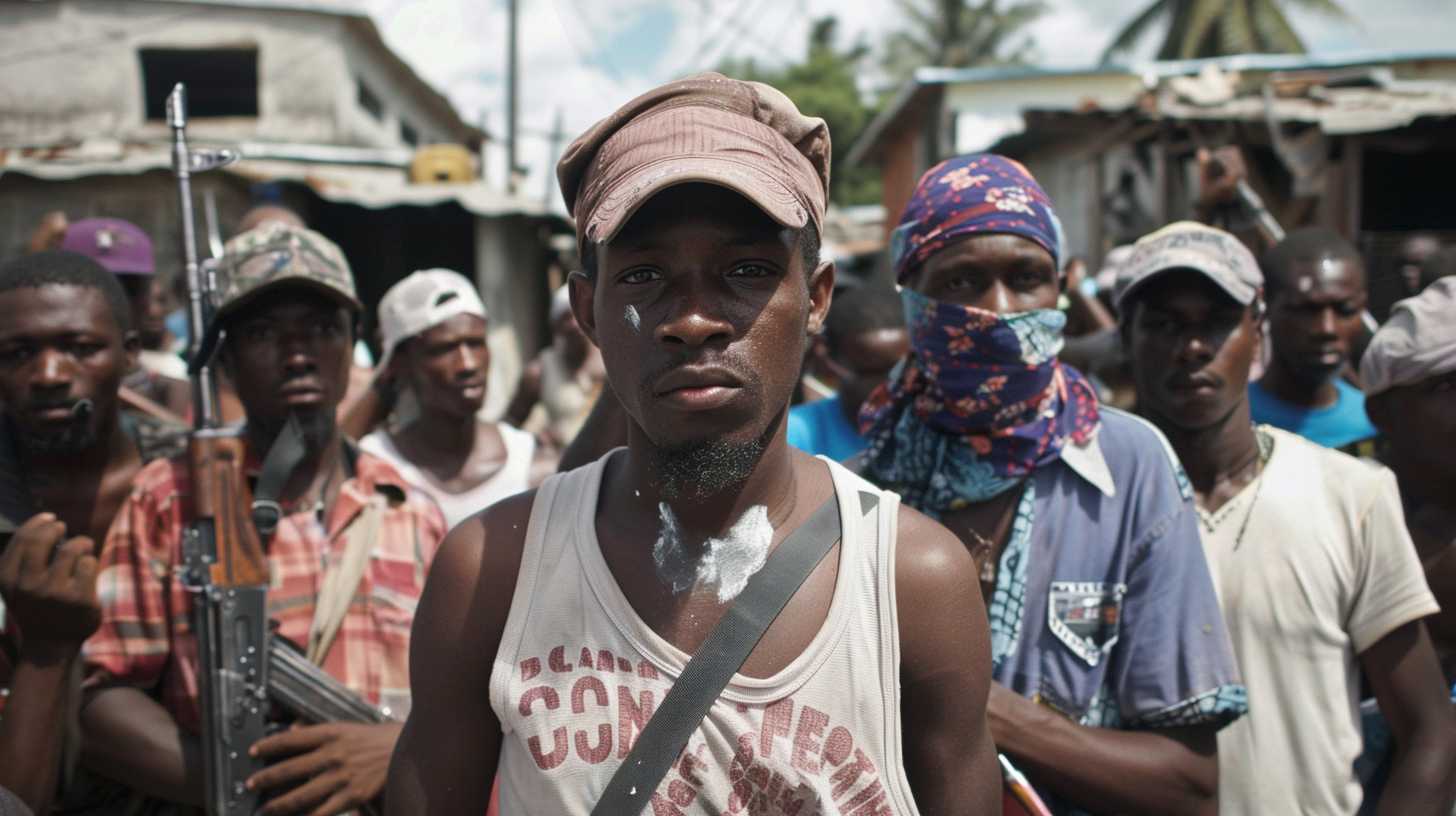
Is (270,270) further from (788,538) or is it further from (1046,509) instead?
(1046,509)

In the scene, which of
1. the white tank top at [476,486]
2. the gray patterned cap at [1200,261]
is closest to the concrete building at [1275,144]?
the gray patterned cap at [1200,261]

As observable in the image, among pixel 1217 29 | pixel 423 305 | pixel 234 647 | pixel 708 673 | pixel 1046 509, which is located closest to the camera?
pixel 708 673

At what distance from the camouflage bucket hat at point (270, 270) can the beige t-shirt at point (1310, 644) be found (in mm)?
2424

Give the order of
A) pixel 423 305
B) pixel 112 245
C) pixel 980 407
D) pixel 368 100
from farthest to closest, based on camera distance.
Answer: pixel 368 100 → pixel 112 245 → pixel 423 305 → pixel 980 407

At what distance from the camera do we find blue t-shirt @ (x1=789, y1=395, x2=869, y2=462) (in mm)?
3875

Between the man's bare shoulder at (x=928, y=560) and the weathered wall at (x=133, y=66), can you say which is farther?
A: the weathered wall at (x=133, y=66)

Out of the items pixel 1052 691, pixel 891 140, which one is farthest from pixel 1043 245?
pixel 891 140

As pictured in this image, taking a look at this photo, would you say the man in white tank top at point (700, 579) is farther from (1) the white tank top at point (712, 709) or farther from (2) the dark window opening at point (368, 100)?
(2) the dark window opening at point (368, 100)

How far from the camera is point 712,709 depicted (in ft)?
5.35

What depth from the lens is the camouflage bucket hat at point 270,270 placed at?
3029mm

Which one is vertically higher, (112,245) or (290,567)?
(112,245)

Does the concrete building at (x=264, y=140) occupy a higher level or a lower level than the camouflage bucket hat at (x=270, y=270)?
higher

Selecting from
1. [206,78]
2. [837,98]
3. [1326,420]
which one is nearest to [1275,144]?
[1326,420]

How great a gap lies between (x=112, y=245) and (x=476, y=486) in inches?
82.3
